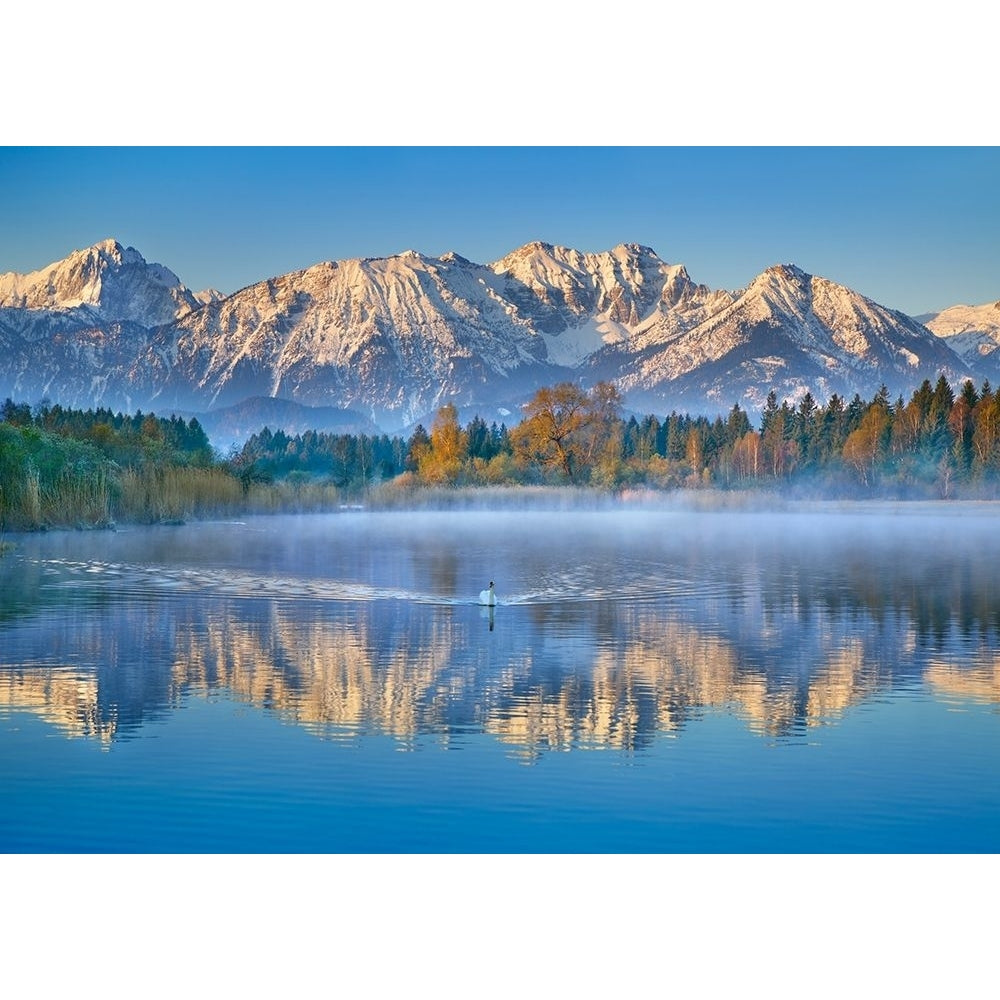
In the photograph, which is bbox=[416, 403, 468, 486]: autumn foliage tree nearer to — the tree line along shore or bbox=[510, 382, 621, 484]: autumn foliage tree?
the tree line along shore

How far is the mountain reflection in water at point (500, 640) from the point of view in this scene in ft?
35.3

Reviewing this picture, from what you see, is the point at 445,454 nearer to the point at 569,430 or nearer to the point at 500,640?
the point at 569,430

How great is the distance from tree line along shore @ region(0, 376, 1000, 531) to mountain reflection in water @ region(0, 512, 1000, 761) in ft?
23.3

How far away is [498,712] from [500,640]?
12.8ft

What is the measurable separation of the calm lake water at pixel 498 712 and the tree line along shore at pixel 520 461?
38.2 ft

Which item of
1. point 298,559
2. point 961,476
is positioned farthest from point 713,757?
point 961,476

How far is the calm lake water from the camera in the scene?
25.6 ft

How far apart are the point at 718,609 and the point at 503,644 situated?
429cm

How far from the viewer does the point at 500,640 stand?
14562mm

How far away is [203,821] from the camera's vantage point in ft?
25.6

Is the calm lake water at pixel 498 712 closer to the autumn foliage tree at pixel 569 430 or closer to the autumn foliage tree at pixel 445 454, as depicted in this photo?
the autumn foliage tree at pixel 445 454

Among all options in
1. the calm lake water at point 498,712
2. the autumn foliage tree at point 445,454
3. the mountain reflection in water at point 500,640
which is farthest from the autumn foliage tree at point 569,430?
the calm lake water at point 498,712

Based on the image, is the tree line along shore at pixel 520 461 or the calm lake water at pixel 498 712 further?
the tree line along shore at pixel 520 461

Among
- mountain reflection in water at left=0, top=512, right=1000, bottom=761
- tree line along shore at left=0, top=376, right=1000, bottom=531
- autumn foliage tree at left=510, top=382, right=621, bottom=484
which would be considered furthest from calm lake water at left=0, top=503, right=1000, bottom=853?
autumn foliage tree at left=510, top=382, right=621, bottom=484
